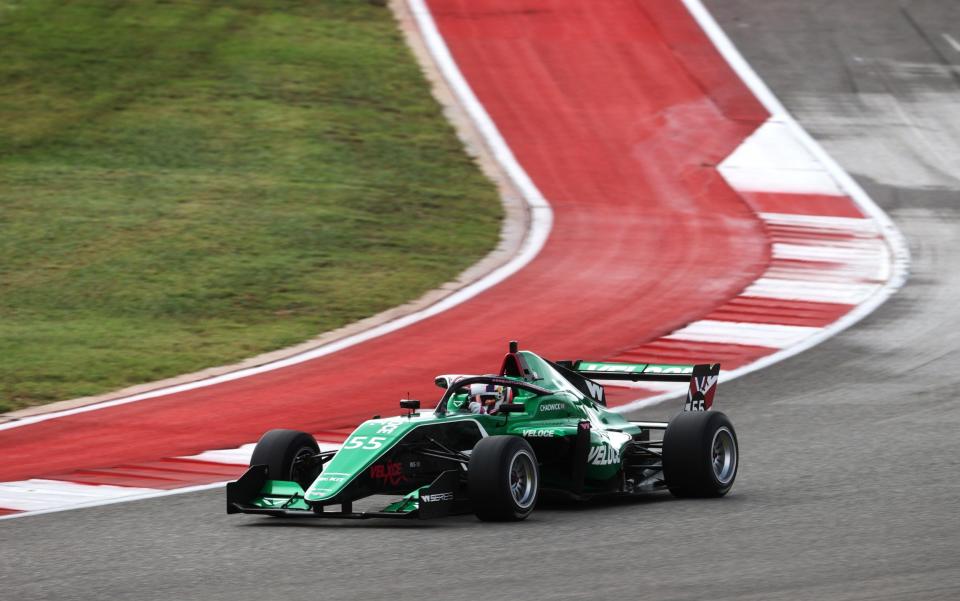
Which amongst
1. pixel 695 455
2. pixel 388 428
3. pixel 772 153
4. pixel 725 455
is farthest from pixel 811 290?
pixel 388 428

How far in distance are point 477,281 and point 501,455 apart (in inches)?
420

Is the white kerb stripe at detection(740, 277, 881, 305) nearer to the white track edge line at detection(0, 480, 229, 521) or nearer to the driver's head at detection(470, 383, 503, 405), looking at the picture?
the driver's head at detection(470, 383, 503, 405)

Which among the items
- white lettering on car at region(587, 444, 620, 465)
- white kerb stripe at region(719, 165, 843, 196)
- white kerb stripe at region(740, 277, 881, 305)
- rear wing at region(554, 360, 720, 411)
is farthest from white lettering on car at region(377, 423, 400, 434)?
white kerb stripe at region(719, 165, 843, 196)

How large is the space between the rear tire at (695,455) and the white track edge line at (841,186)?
3.71 m

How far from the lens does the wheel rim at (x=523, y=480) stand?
10397 millimetres

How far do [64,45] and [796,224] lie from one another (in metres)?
15.9

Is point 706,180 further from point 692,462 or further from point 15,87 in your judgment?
point 692,462

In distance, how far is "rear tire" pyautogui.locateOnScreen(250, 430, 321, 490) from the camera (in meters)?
10.9

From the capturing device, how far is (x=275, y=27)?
32.8 m

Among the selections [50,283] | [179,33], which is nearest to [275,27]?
[179,33]

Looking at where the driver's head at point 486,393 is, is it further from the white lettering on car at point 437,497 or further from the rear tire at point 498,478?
the white lettering on car at point 437,497

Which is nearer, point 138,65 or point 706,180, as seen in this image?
point 706,180

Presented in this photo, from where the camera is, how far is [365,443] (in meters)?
10.5

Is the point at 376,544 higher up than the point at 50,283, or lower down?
lower down
